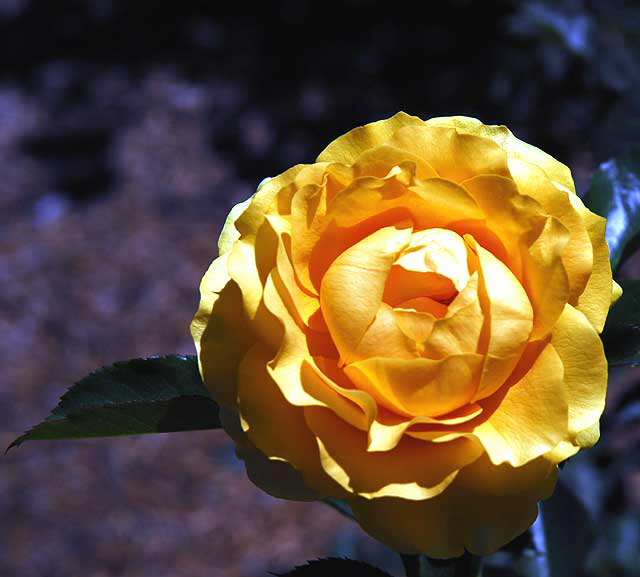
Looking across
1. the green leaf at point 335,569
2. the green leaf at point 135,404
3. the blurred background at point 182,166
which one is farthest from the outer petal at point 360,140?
the blurred background at point 182,166

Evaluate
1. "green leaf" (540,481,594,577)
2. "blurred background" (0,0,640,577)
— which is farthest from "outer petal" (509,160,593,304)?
"blurred background" (0,0,640,577)

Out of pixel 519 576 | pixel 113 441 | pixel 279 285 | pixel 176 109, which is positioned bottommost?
pixel 113 441

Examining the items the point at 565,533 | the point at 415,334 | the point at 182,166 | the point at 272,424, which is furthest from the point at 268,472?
the point at 182,166

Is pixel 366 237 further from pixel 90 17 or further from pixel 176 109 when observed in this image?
pixel 90 17

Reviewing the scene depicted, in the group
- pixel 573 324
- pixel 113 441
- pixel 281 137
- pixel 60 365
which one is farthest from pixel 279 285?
pixel 281 137

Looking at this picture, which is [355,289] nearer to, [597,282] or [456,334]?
[456,334]

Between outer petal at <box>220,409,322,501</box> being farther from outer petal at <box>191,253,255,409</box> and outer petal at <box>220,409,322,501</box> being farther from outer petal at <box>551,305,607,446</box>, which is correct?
outer petal at <box>551,305,607,446</box>
